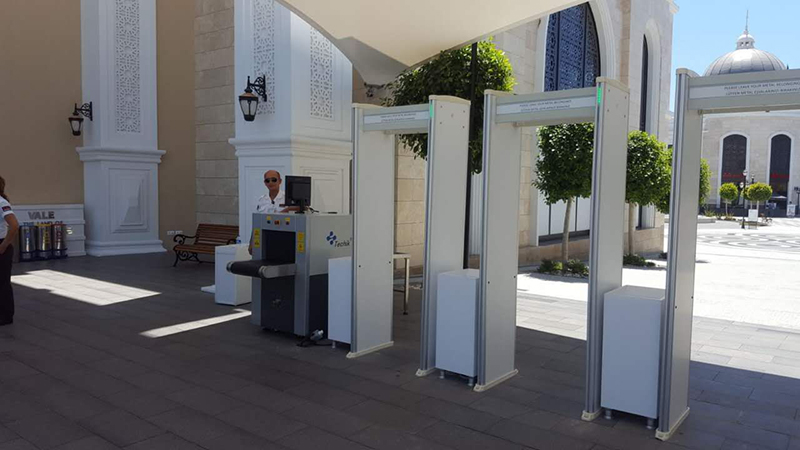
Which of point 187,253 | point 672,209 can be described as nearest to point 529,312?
point 672,209

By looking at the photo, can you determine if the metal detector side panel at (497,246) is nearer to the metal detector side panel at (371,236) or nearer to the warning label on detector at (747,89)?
the metal detector side panel at (371,236)

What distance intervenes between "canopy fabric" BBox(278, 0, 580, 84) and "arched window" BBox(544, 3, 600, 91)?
23.9 ft

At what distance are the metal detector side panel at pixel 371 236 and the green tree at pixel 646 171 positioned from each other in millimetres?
10188

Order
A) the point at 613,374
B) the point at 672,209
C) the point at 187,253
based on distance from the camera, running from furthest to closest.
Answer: the point at 187,253, the point at 613,374, the point at 672,209

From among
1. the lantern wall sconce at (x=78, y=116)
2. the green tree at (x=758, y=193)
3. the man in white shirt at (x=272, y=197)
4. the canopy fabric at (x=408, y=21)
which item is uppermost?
the canopy fabric at (x=408, y=21)

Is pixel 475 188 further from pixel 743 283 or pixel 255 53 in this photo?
pixel 743 283

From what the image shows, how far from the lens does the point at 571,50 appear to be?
16.2 meters

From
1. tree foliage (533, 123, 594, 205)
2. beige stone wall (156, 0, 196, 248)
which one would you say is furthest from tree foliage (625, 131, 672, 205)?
beige stone wall (156, 0, 196, 248)

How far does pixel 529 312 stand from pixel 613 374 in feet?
12.1

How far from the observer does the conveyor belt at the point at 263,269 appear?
5.63 m

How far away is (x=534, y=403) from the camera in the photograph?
4.33 meters

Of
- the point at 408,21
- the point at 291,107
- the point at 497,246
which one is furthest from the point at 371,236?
the point at 291,107

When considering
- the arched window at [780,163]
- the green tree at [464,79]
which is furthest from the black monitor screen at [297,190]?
the arched window at [780,163]

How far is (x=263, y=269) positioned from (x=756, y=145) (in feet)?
240
